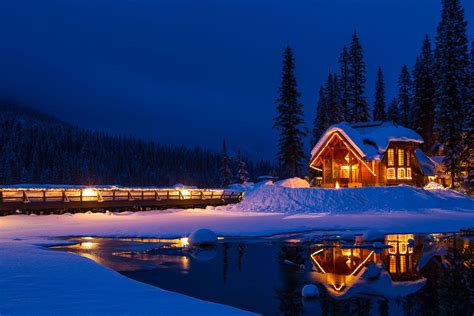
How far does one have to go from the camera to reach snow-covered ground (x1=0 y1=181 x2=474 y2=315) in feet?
34.7

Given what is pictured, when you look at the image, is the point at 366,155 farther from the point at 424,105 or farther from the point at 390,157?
the point at 424,105

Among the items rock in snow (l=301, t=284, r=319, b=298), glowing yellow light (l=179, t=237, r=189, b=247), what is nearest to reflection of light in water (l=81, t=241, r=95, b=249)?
glowing yellow light (l=179, t=237, r=189, b=247)

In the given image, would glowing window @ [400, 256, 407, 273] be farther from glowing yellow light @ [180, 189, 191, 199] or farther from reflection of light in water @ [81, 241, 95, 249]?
glowing yellow light @ [180, 189, 191, 199]

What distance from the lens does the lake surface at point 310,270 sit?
10961 mm

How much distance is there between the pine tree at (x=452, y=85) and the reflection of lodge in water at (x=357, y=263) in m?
32.7

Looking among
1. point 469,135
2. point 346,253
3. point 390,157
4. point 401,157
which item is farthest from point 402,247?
point 469,135

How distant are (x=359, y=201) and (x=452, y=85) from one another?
74.8ft

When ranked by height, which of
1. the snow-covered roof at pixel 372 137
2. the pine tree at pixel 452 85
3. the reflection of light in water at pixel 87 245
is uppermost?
the pine tree at pixel 452 85

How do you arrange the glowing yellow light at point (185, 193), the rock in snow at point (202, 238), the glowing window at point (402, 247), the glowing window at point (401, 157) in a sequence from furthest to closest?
the glowing window at point (401, 157), the glowing yellow light at point (185, 193), the rock in snow at point (202, 238), the glowing window at point (402, 247)

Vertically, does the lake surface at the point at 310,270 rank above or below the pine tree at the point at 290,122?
below

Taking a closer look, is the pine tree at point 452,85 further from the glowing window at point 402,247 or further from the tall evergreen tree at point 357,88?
the glowing window at point 402,247

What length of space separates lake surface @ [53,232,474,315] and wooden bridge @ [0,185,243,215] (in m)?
13.6

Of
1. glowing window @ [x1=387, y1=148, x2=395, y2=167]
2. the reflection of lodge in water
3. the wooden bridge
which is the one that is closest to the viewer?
the reflection of lodge in water

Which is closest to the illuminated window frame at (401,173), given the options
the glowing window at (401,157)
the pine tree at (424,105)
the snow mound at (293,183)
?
the glowing window at (401,157)
